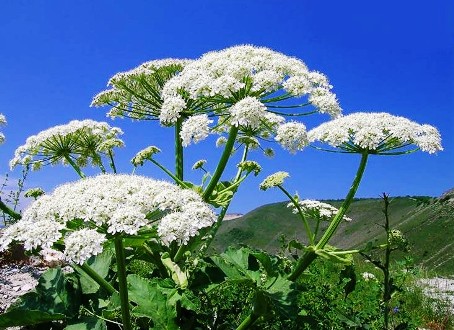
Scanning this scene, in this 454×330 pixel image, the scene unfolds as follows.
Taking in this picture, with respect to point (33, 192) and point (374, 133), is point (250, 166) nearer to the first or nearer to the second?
point (374, 133)

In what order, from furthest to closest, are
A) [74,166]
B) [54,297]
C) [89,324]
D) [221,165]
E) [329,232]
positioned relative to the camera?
[74,166]
[221,165]
[54,297]
[329,232]
[89,324]

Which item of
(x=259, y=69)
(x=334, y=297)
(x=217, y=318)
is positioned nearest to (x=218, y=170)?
(x=259, y=69)

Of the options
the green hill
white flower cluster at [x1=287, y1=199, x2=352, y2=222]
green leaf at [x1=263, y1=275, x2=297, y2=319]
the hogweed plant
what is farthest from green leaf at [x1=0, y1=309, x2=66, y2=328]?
the green hill

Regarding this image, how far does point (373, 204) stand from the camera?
38094 millimetres

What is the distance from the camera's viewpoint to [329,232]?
Result: 5500mm

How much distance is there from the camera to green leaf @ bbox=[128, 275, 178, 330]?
184 inches

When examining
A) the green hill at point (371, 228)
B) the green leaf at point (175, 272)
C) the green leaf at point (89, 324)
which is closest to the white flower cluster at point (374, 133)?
the green leaf at point (175, 272)

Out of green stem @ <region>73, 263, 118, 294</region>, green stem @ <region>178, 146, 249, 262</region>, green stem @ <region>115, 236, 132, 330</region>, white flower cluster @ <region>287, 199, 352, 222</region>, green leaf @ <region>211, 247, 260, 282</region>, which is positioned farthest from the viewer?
white flower cluster @ <region>287, 199, 352, 222</region>

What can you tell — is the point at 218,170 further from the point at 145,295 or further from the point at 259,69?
the point at 145,295

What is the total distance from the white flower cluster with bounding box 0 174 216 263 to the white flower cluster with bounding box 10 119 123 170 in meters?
2.39

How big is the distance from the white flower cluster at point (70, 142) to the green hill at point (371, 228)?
52.0ft

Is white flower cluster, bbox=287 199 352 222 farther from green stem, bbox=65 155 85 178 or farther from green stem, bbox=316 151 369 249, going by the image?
green stem, bbox=65 155 85 178

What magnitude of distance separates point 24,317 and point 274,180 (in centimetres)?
276

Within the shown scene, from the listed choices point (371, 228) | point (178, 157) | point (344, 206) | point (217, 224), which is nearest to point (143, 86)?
point (178, 157)
